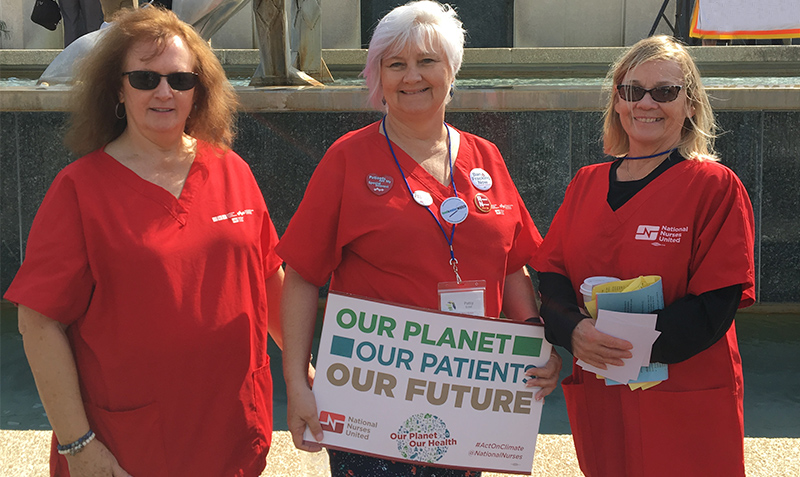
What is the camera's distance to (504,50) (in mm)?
10891

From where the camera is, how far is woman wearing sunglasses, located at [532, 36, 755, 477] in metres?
2.14

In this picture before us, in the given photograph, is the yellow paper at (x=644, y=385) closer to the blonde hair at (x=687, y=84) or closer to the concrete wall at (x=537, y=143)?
the blonde hair at (x=687, y=84)

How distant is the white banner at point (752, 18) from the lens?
31.2 feet

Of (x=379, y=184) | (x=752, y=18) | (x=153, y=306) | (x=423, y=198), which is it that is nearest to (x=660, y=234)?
(x=423, y=198)

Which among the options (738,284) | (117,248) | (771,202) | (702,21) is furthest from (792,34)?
(117,248)

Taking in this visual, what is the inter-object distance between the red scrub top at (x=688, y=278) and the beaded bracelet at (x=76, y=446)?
1.45 m

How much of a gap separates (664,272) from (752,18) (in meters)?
8.62

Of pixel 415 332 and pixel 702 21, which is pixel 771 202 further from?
pixel 702 21

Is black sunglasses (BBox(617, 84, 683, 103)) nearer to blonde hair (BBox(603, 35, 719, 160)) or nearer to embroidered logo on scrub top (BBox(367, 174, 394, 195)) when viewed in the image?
blonde hair (BBox(603, 35, 719, 160))

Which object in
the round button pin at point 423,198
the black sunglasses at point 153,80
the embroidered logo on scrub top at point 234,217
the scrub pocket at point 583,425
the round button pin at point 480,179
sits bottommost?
the scrub pocket at point 583,425

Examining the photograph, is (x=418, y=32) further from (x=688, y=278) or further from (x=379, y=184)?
(x=688, y=278)

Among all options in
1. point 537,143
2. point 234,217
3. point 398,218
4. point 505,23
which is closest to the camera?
point 398,218

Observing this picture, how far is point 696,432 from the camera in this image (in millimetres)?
2188

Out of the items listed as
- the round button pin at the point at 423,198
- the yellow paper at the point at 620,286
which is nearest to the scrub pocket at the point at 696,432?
the yellow paper at the point at 620,286
